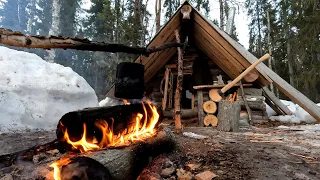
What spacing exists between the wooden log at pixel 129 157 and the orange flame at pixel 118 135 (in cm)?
14

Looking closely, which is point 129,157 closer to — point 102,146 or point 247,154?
point 102,146

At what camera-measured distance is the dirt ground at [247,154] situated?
107 inches

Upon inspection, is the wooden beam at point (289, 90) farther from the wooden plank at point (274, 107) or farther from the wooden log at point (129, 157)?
the wooden log at point (129, 157)

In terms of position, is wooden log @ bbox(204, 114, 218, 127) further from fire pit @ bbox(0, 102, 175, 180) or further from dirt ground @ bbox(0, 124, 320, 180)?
fire pit @ bbox(0, 102, 175, 180)

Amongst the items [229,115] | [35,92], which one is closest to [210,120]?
[229,115]

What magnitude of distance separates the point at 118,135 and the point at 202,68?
23.3 ft

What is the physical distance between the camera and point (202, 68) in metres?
9.46

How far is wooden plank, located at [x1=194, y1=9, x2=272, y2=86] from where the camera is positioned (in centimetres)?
670

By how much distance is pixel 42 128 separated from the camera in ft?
18.7

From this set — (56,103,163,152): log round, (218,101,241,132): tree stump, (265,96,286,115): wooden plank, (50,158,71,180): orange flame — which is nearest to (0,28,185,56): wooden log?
(56,103,163,152): log round

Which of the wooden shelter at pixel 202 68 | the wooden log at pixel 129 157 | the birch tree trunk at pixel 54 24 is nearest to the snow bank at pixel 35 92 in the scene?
the wooden shelter at pixel 202 68

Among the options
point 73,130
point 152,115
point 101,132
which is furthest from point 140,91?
point 73,130

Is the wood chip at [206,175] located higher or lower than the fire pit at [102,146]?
lower

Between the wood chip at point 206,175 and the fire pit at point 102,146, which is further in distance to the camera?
the wood chip at point 206,175
